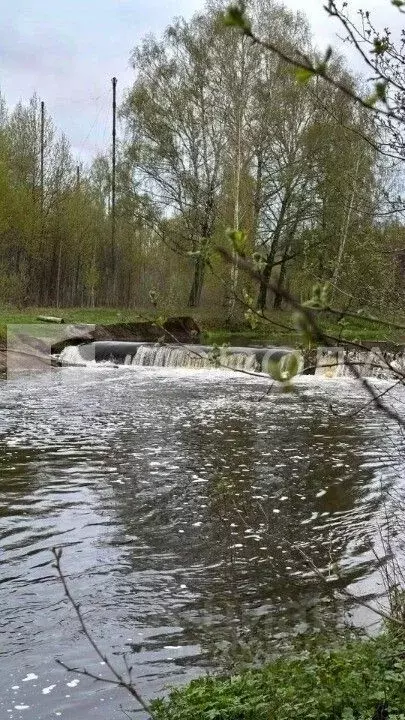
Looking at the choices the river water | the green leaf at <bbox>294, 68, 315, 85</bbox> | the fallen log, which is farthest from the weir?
the green leaf at <bbox>294, 68, 315, 85</bbox>

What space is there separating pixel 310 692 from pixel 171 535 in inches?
124

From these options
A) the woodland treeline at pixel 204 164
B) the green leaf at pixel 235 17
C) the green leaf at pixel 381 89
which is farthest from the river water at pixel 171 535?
the woodland treeline at pixel 204 164

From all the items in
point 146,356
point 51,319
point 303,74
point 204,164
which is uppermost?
point 204,164

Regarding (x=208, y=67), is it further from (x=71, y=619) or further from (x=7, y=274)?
(x=71, y=619)

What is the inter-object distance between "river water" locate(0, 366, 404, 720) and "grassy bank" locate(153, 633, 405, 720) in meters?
0.43

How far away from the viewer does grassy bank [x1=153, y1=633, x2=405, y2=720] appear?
3.59 m

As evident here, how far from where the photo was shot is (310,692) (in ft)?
12.4

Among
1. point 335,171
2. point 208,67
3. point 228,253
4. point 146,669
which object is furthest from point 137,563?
point 208,67

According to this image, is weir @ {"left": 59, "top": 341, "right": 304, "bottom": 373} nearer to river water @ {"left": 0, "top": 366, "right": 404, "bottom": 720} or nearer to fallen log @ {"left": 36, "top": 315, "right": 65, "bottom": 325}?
fallen log @ {"left": 36, "top": 315, "right": 65, "bottom": 325}

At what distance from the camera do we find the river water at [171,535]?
15.5ft

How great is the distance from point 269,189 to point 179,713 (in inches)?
1126

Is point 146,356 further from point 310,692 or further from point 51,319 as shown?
point 310,692

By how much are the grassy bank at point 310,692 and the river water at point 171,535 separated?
1.42 feet

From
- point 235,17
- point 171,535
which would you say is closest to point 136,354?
point 171,535
